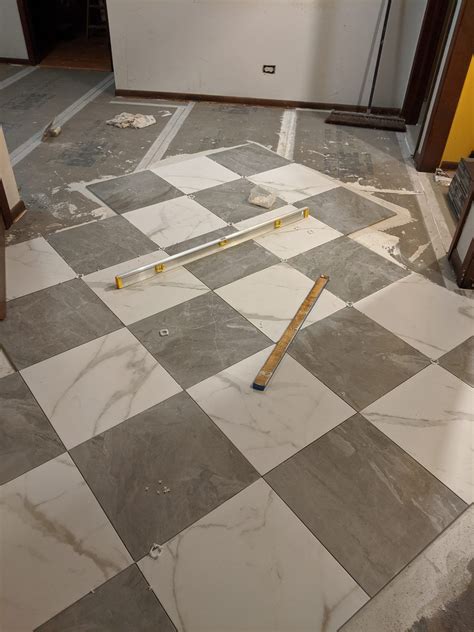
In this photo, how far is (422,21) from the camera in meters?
3.88

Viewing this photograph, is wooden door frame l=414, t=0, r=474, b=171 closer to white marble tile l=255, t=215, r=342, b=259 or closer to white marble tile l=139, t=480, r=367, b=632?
white marble tile l=255, t=215, r=342, b=259

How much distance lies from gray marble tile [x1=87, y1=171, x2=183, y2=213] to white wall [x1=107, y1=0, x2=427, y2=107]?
6.26 feet

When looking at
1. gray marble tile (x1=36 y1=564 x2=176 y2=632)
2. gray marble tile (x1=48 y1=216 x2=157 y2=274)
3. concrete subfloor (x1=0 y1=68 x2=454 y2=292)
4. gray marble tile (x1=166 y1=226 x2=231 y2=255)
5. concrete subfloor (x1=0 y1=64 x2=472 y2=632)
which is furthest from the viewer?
concrete subfloor (x1=0 y1=68 x2=454 y2=292)

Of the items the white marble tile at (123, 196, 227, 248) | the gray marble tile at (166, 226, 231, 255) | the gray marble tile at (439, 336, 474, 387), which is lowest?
the white marble tile at (123, 196, 227, 248)

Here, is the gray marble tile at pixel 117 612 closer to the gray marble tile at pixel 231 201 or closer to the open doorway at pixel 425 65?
the gray marble tile at pixel 231 201

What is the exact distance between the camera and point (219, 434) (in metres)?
1.69

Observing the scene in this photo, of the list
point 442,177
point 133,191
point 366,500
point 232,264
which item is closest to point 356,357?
point 366,500

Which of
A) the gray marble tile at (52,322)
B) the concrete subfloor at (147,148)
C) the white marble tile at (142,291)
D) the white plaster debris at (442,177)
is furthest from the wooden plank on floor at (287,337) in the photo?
the white plaster debris at (442,177)

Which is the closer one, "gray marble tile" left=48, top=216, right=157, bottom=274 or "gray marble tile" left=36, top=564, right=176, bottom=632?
"gray marble tile" left=36, top=564, right=176, bottom=632

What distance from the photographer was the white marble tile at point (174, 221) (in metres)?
2.75

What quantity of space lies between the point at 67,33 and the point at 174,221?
5.53 metres

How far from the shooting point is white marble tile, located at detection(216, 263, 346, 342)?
86.0 inches

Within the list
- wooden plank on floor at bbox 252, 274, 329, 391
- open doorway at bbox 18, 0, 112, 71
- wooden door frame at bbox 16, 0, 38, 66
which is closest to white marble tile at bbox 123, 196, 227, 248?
wooden plank on floor at bbox 252, 274, 329, 391

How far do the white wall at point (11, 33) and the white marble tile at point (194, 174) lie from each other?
11.4 feet
